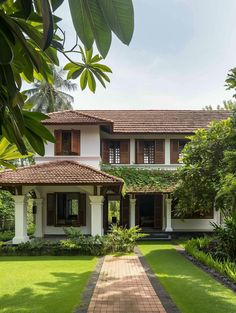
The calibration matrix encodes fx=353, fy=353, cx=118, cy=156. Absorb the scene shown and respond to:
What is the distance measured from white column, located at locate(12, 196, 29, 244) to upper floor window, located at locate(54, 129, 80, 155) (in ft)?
12.7

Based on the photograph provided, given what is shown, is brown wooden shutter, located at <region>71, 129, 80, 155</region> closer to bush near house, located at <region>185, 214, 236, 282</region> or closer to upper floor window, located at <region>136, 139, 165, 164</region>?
upper floor window, located at <region>136, 139, 165, 164</region>

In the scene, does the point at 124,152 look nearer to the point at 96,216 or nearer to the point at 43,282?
the point at 96,216

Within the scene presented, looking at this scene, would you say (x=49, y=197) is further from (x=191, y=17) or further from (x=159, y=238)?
(x=191, y=17)

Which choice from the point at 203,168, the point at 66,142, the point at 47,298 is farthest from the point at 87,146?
the point at 47,298

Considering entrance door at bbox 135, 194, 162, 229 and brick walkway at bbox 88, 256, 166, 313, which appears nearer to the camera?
brick walkway at bbox 88, 256, 166, 313

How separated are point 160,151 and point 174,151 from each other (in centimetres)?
81

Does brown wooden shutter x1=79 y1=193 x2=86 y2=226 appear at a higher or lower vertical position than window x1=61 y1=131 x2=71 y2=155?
lower

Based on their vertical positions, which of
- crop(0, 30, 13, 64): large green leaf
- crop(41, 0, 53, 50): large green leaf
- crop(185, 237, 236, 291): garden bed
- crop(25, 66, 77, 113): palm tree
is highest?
crop(25, 66, 77, 113): palm tree

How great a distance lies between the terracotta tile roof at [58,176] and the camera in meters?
14.2

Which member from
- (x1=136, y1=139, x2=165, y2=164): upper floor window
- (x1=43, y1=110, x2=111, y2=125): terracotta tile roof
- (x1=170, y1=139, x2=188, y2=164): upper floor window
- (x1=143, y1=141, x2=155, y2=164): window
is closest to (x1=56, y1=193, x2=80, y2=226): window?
(x1=43, y1=110, x2=111, y2=125): terracotta tile roof

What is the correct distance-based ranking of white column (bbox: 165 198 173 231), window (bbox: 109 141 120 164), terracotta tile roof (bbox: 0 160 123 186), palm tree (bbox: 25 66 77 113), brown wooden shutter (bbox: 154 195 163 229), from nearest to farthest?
terracotta tile roof (bbox: 0 160 123 186), white column (bbox: 165 198 173 231), brown wooden shutter (bbox: 154 195 163 229), window (bbox: 109 141 120 164), palm tree (bbox: 25 66 77 113)

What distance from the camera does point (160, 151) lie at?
66.3 ft

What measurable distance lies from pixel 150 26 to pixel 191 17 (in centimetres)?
28

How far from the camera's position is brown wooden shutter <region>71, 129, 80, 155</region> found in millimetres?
17859
